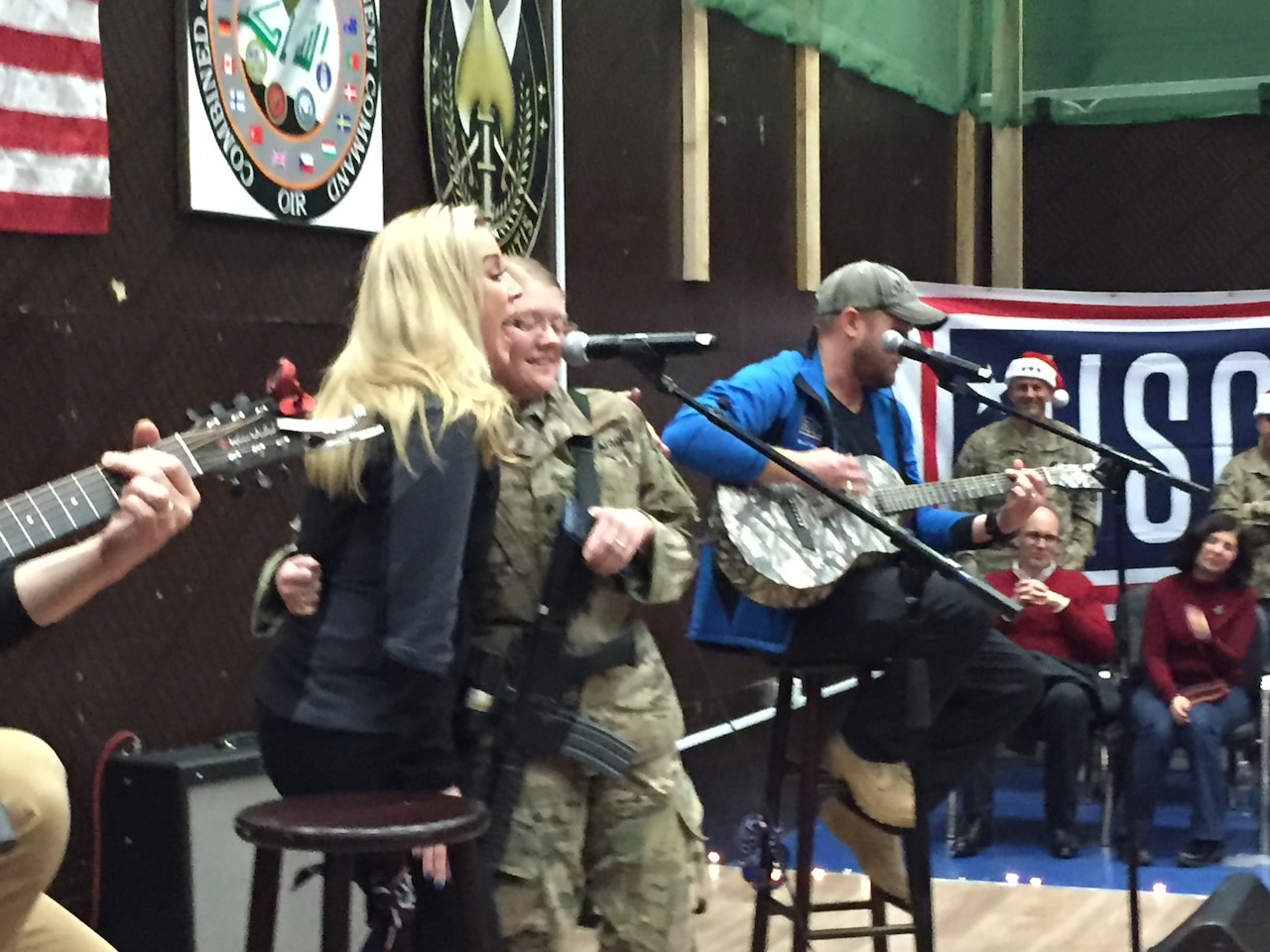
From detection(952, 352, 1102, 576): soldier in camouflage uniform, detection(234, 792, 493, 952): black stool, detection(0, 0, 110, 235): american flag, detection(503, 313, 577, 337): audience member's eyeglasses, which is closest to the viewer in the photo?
detection(234, 792, 493, 952): black stool

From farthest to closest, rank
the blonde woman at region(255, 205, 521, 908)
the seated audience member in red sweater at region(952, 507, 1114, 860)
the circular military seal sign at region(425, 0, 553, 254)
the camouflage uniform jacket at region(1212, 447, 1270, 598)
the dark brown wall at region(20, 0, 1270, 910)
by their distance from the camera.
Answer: the camouflage uniform jacket at region(1212, 447, 1270, 598) → the seated audience member in red sweater at region(952, 507, 1114, 860) → the circular military seal sign at region(425, 0, 553, 254) → the dark brown wall at region(20, 0, 1270, 910) → the blonde woman at region(255, 205, 521, 908)

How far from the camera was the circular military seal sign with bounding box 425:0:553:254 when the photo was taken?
14.0 feet

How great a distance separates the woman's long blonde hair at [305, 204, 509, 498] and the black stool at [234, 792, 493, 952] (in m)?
0.43

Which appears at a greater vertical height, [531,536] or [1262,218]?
[1262,218]

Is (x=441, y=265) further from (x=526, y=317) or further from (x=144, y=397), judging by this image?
(x=144, y=397)

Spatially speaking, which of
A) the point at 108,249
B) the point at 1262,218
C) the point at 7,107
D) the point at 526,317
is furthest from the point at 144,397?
the point at 1262,218

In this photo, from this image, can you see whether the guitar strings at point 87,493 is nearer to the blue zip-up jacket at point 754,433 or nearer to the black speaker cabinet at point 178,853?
the black speaker cabinet at point 178,853

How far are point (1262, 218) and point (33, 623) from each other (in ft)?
22.9

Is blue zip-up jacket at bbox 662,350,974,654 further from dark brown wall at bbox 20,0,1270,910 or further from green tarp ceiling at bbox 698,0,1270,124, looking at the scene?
green tarp ceiling at bbox 698,0,1270,124

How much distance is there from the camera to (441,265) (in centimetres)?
249

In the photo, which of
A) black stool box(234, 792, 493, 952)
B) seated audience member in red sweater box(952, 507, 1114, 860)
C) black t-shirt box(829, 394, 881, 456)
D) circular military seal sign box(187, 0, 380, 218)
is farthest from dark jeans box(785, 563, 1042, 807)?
seated audience member in red sweater box(952, 507, 1114, 860)

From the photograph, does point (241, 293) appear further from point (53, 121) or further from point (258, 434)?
point (258, 434)

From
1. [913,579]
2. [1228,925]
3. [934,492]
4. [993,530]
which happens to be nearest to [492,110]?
[934,492]

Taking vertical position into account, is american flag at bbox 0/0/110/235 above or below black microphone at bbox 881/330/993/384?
above
